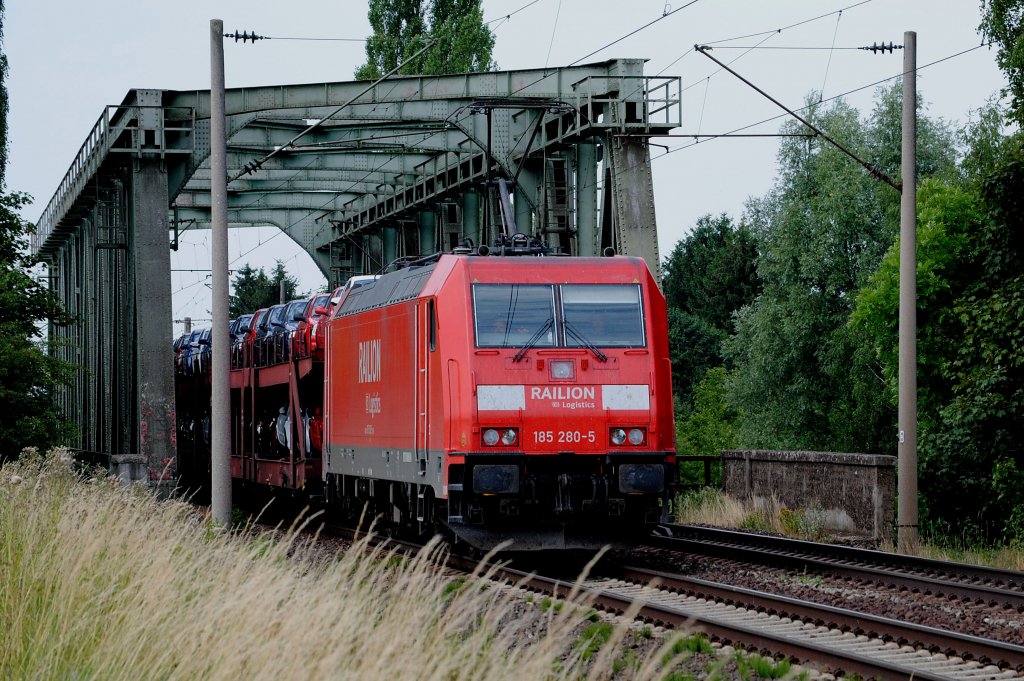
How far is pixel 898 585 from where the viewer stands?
14.5 m

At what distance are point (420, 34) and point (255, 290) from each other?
29745 mm

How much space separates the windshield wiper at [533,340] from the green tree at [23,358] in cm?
1142

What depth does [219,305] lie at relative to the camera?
16922mm

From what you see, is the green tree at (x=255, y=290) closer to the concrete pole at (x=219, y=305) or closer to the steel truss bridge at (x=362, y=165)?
the steel truss bridge at (x=362, y=165)

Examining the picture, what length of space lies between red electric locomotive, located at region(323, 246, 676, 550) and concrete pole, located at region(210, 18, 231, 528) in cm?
232

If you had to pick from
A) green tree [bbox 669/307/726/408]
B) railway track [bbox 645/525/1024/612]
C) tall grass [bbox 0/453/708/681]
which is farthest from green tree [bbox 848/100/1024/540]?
green tree [bbox 669/307/726/408]

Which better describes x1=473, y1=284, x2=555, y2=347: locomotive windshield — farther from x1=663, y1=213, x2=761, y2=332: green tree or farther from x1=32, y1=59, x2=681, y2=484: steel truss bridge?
x1=663, y1=213, x2=761, y2=332: green tree

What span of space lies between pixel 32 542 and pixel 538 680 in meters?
5.34

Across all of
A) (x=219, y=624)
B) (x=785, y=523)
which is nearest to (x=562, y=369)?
(x=785, y=523)

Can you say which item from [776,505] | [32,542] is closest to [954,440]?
[776,505]

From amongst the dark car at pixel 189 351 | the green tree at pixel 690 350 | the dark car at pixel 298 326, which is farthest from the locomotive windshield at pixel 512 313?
the green tree at pixel 690 350

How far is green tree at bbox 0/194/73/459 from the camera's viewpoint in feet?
77.5

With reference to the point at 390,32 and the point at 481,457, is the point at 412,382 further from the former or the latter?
the point at 390,32

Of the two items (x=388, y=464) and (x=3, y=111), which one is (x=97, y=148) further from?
(x=388, y=464)
